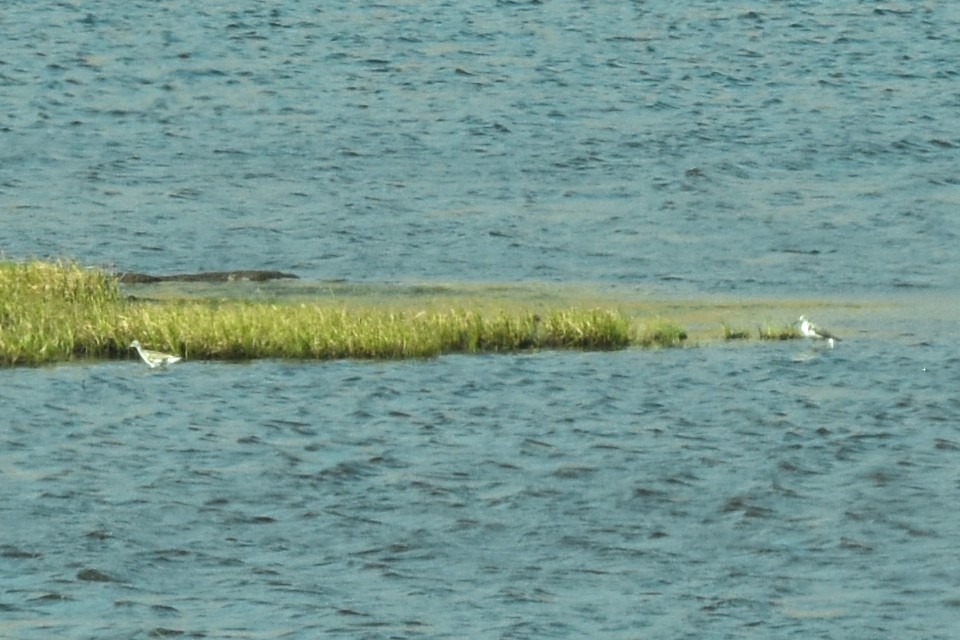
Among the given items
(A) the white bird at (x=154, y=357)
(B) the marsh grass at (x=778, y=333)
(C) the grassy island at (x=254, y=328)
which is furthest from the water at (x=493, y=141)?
(A) the white bird at (x=154, y=357)

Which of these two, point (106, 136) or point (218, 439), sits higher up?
point (218, 439)

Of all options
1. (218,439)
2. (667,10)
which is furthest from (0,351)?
(667,10)

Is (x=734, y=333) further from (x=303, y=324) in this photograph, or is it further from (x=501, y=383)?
(x=303, y=324)

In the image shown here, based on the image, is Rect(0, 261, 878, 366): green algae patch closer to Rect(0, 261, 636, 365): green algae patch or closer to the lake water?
Rect(0, 261, 636, 365): green algae patch

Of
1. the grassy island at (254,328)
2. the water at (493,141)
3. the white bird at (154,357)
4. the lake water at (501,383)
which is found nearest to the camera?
the lake water at (501,383)

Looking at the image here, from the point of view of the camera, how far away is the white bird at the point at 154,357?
811 inches

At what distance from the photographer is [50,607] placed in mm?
13133

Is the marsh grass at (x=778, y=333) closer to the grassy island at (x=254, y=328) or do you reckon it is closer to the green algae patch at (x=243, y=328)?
the grassy island at (x=254, y=328)

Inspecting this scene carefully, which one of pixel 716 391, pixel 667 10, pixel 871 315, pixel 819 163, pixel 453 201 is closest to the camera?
pixel 716 391

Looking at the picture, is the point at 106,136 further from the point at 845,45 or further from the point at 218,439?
the point at 218,439

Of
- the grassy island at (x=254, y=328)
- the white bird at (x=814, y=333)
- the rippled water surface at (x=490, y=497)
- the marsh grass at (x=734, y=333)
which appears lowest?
the marsh grass at (x=734, y=333)

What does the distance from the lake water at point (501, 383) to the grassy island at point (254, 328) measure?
14.0 inches

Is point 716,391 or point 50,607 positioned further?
point 716,391

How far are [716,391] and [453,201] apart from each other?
16.1 metres
